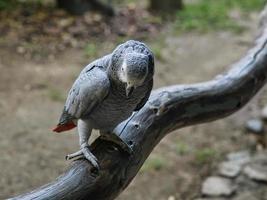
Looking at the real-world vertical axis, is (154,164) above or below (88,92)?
below

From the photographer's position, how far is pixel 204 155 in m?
3.05

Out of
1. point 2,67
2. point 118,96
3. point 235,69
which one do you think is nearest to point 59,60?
point 2,67

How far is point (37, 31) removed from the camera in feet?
14.8

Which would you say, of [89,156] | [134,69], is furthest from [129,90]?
[89,156]

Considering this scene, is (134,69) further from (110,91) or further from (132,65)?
(110,91)

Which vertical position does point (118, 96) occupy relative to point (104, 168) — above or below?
above

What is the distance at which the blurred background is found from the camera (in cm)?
284

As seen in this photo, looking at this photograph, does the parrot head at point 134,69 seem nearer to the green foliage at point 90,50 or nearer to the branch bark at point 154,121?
the branch bark at point 154,121

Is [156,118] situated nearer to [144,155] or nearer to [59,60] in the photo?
[144,155]

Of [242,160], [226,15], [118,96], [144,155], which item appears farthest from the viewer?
[226,15]

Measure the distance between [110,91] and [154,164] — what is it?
1.80m

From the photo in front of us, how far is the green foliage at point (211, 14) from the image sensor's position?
189 inches

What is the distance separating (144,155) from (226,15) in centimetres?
387

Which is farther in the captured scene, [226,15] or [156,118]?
[226,15]
